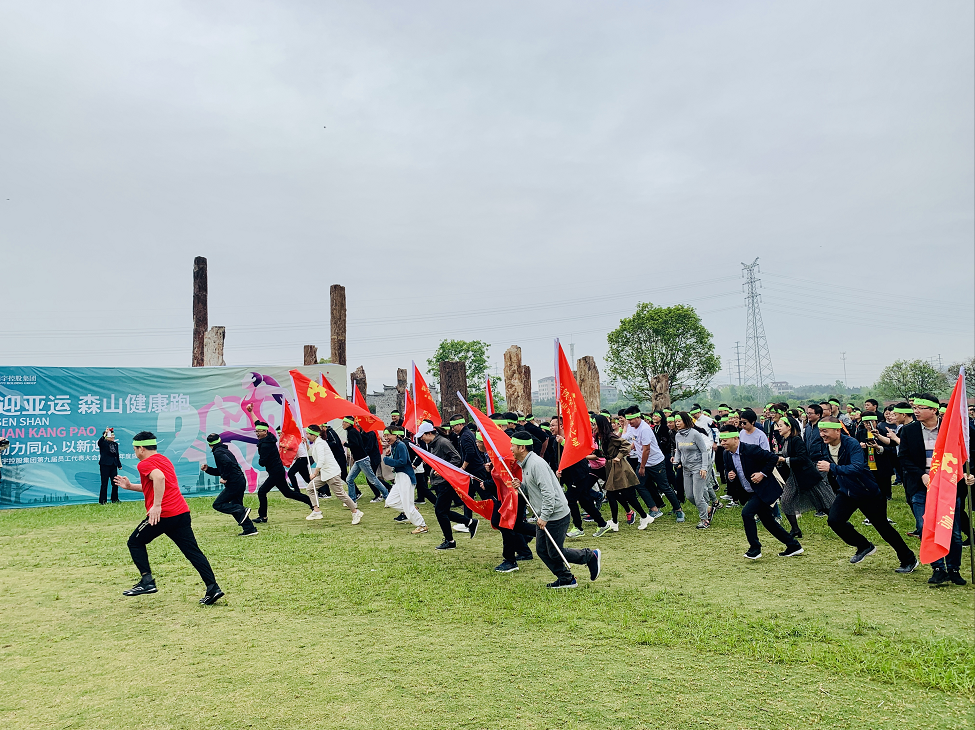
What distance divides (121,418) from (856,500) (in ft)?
50.6

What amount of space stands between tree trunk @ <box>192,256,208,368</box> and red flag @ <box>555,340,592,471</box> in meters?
15.0

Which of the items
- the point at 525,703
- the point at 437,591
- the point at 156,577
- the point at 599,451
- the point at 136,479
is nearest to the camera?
the point at 525,703

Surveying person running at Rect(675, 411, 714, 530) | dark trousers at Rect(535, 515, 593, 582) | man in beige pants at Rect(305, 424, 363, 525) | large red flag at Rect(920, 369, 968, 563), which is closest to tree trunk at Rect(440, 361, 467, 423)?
man in beige pants at Rect(305, 424, 363, 525)

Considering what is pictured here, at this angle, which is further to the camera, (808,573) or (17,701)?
(808,573)

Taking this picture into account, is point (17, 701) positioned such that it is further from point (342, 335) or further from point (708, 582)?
point (342, 335)

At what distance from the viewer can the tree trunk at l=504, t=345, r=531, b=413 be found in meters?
21.1

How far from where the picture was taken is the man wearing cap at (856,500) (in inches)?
283

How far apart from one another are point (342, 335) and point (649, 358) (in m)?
24.7

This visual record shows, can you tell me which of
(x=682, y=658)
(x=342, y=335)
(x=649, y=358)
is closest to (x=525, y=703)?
(x=682, y=658)

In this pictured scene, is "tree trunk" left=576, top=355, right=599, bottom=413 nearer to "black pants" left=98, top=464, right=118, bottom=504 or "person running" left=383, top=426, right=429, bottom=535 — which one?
"person running" left=383, top=426, right=429, bottom=535

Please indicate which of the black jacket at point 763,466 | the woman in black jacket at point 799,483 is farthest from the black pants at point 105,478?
the woman in black jacket at point 799,483

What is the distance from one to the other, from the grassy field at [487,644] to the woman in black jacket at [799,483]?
1.86 ft

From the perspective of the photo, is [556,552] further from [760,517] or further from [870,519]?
[870,519]

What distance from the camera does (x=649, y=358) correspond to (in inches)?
1596
